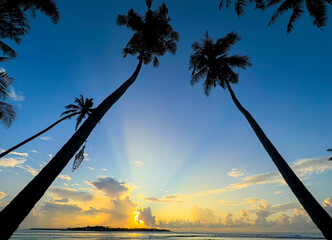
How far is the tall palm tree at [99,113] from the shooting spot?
324cm

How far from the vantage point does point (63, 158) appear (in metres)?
4.41

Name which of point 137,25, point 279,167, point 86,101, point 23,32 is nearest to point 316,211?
point 279,167

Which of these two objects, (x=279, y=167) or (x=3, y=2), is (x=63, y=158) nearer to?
(x=279, y=167)

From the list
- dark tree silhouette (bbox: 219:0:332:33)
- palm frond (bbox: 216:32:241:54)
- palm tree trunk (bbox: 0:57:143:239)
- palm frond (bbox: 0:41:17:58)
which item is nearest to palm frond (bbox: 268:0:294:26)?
dark tree silhouette (bbox: 219:0:332:33)

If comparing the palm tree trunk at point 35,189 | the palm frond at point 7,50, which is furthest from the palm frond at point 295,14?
the palm frond at point 7,50

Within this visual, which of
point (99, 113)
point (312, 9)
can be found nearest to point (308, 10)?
point (312, 9)

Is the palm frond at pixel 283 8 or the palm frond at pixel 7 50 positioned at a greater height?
the palm frond at pixel 7 50

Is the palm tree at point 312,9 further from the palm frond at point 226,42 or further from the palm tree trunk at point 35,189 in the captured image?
the palm tree trunk at point 35,189

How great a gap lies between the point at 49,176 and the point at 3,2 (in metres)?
9.85

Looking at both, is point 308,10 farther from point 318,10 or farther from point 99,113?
point 99,113

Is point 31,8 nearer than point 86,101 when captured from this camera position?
Yes

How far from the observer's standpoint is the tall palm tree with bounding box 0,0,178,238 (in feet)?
10.6

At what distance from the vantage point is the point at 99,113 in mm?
6203

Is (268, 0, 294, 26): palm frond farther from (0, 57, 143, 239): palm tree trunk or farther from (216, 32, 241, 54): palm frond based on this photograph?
(0, 57, 143, 239): palm tree trunk
